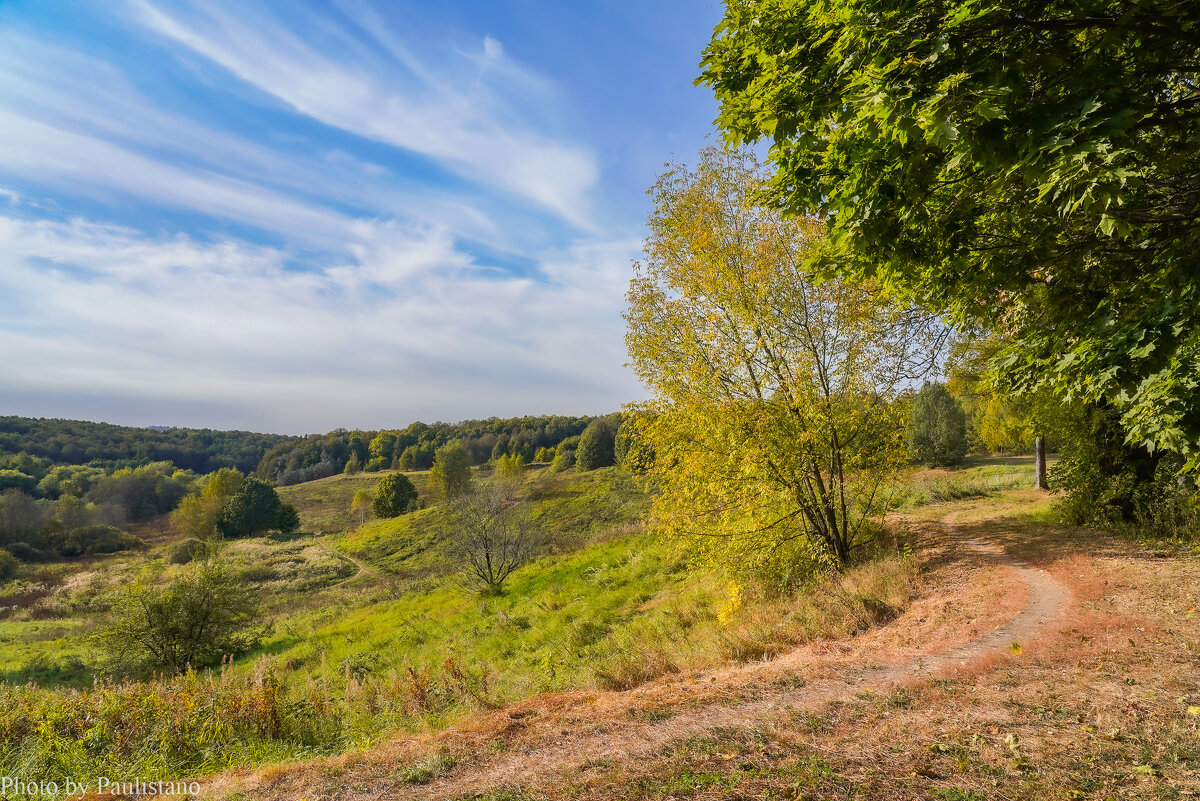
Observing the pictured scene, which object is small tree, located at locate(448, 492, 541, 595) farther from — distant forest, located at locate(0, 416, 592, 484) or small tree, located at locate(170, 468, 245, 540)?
distant forest, located at locate(0, 416, 592, 484)

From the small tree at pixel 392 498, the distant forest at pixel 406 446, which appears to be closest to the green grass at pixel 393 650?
the small tree at pixel 392 498

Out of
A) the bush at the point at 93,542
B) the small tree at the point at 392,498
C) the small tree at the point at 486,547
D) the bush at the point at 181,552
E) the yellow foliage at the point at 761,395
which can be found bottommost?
the bush at the point at 93,542

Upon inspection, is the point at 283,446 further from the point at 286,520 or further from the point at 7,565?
the point at 7,565

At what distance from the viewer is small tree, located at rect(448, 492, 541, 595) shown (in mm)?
24281

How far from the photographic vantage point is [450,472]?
68.8 m

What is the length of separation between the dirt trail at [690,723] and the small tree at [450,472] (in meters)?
61.3

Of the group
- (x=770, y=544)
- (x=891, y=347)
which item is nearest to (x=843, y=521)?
(x=770, y=544)

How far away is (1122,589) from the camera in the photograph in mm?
8062

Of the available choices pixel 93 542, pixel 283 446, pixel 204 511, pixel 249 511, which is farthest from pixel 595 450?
pixel 283 446

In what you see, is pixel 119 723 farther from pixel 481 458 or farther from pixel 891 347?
pixel 481 458

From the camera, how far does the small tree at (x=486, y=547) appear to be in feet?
79.7

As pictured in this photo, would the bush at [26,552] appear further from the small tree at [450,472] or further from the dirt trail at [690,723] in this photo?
the dirt trail at [690,723]

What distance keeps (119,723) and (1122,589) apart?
15.1 meters

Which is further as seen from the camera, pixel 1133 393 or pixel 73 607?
pixel 73 607
